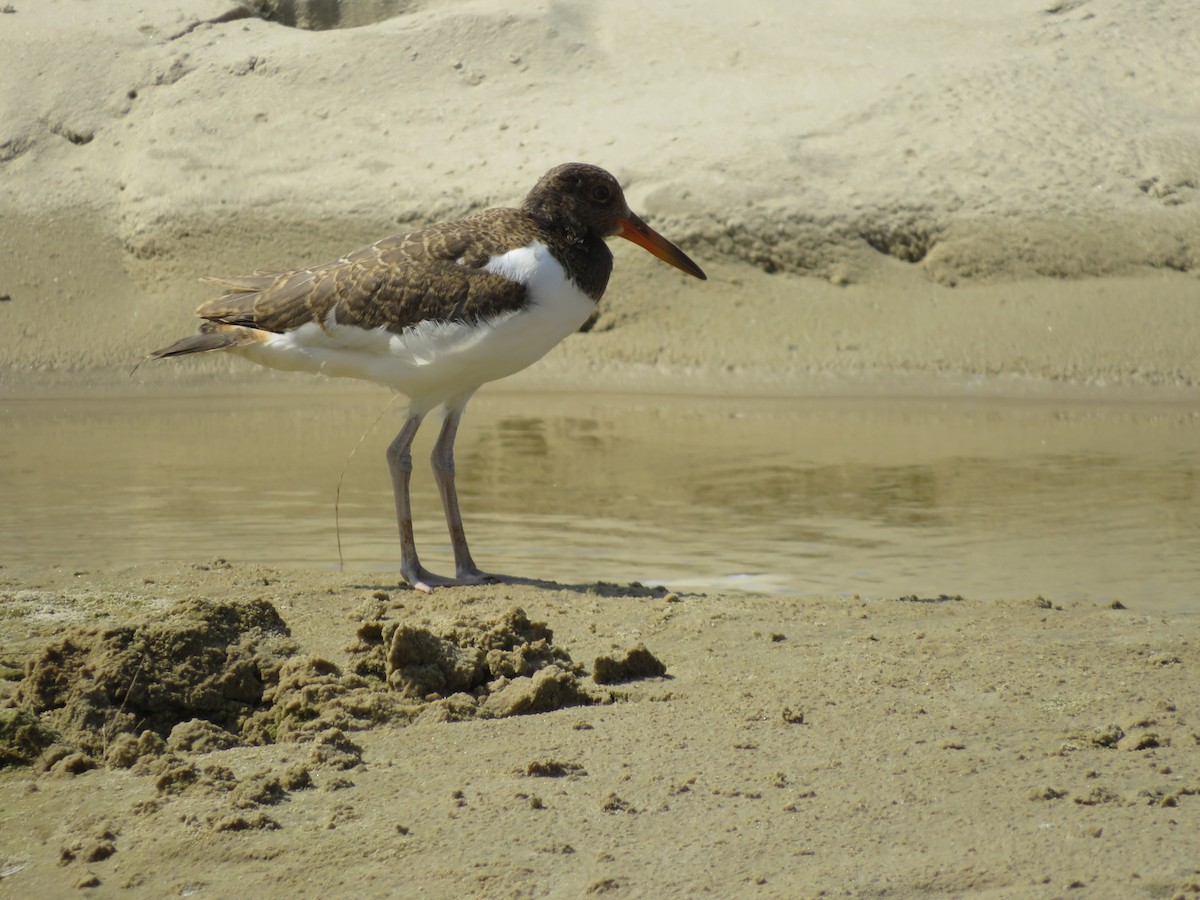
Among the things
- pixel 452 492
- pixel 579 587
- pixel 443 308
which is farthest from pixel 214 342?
pixel 579 587

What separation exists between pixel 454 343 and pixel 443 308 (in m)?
0.15

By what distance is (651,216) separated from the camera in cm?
1384

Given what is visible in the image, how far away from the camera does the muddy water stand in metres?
6.80

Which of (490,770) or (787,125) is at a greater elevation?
(787,125)

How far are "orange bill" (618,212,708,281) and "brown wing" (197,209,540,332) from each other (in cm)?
51

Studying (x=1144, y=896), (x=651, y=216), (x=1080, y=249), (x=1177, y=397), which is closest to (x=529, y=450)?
(x=651, y=216)

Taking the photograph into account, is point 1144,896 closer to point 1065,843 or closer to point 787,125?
point 1065,843

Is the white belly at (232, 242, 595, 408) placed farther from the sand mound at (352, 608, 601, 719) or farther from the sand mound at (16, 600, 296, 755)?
the sand mound at (16, 600, 296, 755)

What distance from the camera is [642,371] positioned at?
13000mm

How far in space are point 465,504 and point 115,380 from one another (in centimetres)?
599

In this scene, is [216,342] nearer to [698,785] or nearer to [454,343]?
[454,343]

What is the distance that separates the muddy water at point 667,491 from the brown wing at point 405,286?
1.17m

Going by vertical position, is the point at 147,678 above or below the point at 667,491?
above

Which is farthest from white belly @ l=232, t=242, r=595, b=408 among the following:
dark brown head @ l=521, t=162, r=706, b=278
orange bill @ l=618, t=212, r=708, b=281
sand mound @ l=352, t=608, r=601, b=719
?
sand mound @ l=352, t=608, r=601, b=719
